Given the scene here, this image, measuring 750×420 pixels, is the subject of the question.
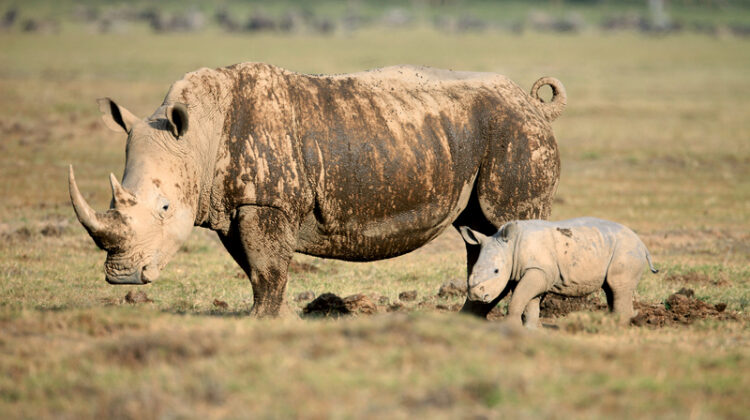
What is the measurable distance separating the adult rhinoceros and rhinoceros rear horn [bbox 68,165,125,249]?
1 centimetres

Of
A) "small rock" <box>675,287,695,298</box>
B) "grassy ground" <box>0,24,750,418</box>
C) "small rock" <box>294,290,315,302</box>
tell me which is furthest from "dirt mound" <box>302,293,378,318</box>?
"small rock" <box>675,287,695,298</box>

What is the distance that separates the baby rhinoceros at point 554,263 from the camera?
8734mm

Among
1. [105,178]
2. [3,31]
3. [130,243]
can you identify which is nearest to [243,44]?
[3,31]

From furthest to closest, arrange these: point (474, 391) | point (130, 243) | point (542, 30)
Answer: point (542, 30), point (130, 243), point (474, 391)

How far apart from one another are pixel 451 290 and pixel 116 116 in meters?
4.33

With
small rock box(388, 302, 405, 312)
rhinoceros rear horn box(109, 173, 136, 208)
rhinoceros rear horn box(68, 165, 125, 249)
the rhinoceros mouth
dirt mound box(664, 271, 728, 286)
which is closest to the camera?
rhinoceros rear horn box(68, 165, 125, 249)

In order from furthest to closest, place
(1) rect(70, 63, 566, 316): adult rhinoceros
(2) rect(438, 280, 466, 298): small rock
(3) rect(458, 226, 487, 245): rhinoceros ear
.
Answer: (2) rect(438, 280, 466, 298): small rock
(3) rect(458, 226, 487, 245): rhinoceros ear
(1) rect(70, 63, 566, 316): adult rhinoceros

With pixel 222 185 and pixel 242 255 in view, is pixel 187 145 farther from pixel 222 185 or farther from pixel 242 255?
pixel 242 255

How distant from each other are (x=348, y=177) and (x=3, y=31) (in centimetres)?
6084

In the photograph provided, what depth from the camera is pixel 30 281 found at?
11500mm

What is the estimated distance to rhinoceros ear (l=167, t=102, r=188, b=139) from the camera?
8117 mm

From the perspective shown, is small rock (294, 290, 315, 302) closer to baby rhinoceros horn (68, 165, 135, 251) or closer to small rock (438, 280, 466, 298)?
small rock (438, 280, 466, 298)

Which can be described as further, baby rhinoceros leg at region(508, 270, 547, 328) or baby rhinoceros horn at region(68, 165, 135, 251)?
baby rhinoceros leg at region(508, 270, 547, 328)

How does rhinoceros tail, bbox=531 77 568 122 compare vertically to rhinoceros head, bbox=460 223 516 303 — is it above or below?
above
